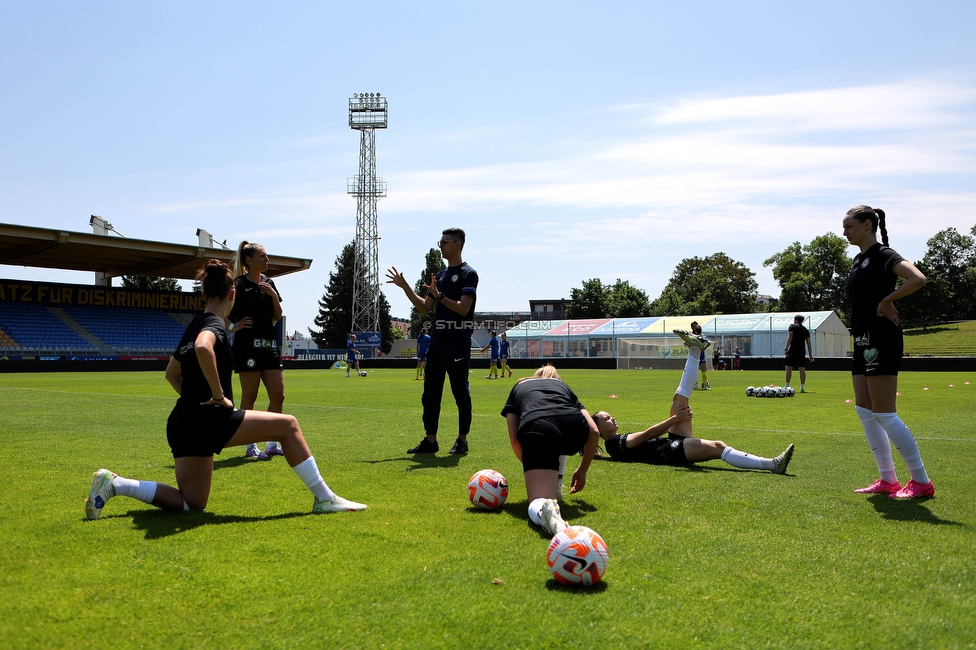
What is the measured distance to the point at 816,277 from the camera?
305 ft

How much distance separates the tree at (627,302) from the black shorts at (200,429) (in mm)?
83591

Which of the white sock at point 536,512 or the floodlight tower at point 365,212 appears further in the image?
the floodlight tower at point 365,212

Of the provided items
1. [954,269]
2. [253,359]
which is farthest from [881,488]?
[954,269]

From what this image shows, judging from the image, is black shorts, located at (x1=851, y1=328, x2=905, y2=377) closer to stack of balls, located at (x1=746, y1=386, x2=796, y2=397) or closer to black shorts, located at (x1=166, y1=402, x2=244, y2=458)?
black shorts, located at (x1=166, y1=402, x2=244, y2=458)

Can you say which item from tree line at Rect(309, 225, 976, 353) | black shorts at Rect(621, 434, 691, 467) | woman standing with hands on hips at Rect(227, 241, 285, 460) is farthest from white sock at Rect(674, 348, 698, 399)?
tree line at Rect(309, 225, 976, 353)

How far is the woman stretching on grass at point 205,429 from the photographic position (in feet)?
14.9

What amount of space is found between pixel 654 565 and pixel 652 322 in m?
48.8

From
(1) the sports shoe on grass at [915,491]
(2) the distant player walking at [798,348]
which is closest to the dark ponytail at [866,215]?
(1) the sports shoe on grass at [915,491]

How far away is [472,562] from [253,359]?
4576 mm

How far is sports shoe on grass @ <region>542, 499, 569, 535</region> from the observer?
3963mm

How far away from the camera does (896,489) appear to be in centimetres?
542

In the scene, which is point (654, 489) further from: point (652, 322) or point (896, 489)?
point (652, 322)

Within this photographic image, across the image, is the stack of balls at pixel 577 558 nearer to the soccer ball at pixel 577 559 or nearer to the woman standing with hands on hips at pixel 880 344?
the soccer ball at pixel 577 559

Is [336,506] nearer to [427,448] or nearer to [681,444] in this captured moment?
[427,448]
